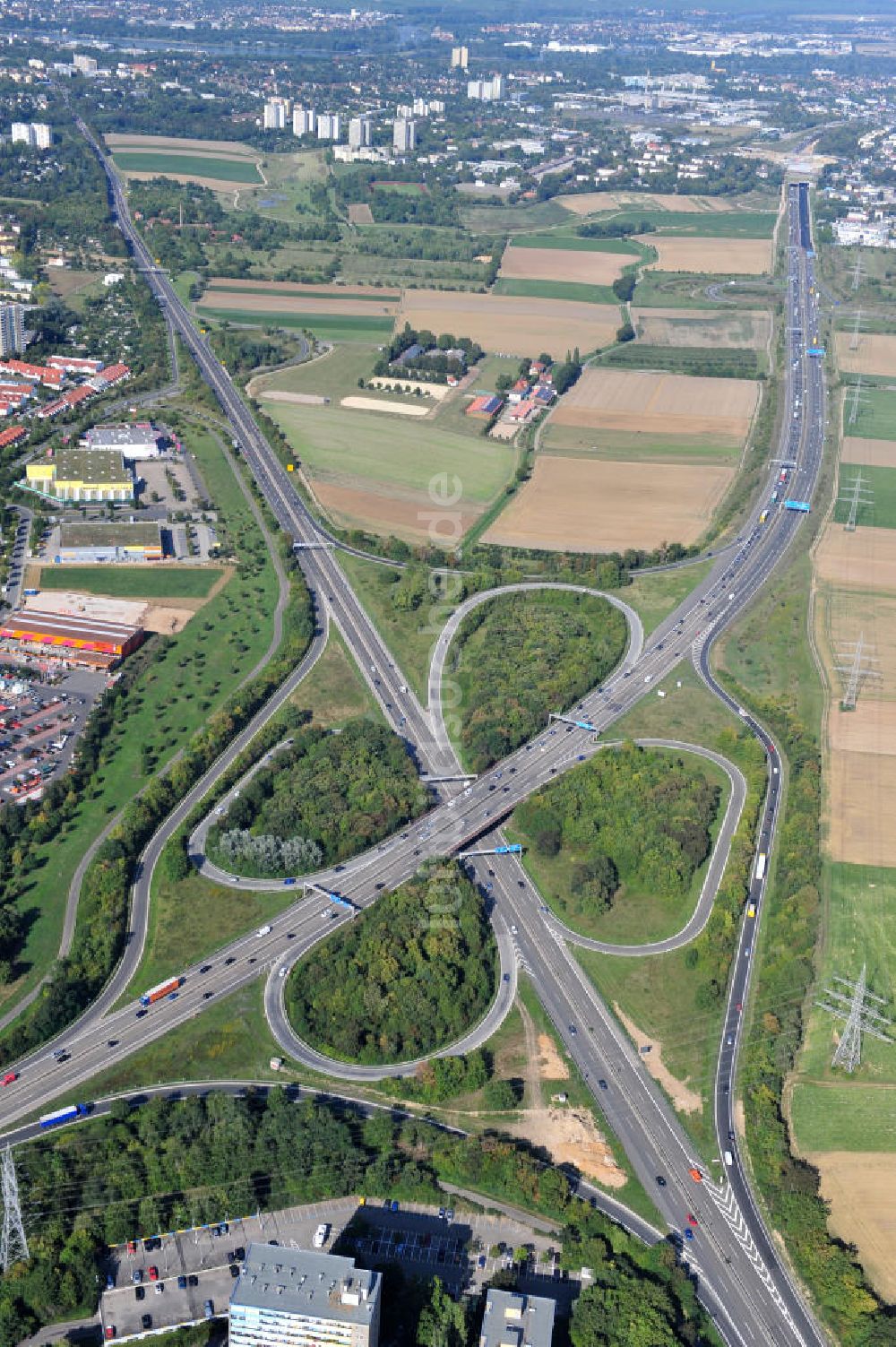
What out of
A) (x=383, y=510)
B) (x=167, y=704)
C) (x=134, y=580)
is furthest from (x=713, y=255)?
(x=167, y=704)

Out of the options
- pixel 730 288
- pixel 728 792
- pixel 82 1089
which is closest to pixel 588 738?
pixel 728 792

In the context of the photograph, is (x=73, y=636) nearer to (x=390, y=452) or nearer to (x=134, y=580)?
(x=134, y=580)

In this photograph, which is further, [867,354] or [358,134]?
[358,134]

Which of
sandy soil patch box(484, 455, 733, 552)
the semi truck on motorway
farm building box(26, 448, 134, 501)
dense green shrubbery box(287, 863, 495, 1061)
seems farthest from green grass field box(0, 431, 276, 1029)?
sandy soil patch box(484, 455, 733, 552)

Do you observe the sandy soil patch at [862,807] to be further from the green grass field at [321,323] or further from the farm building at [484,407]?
the green grass field at [321,323]

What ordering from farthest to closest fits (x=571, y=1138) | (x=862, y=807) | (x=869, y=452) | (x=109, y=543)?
(x=869, y=452)
(x=109, y=543)
(x=862, y=807)
(x=571, y=1138)

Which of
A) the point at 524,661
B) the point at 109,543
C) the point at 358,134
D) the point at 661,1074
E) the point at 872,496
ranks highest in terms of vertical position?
the point at 358,134

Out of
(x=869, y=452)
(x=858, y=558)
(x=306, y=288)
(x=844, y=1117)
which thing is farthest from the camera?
(x=306, y=288)

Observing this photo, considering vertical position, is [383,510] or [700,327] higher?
[700,327]

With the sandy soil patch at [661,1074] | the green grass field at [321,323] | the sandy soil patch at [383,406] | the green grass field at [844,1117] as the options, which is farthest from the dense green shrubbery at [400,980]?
the green grass field at [321,323]
